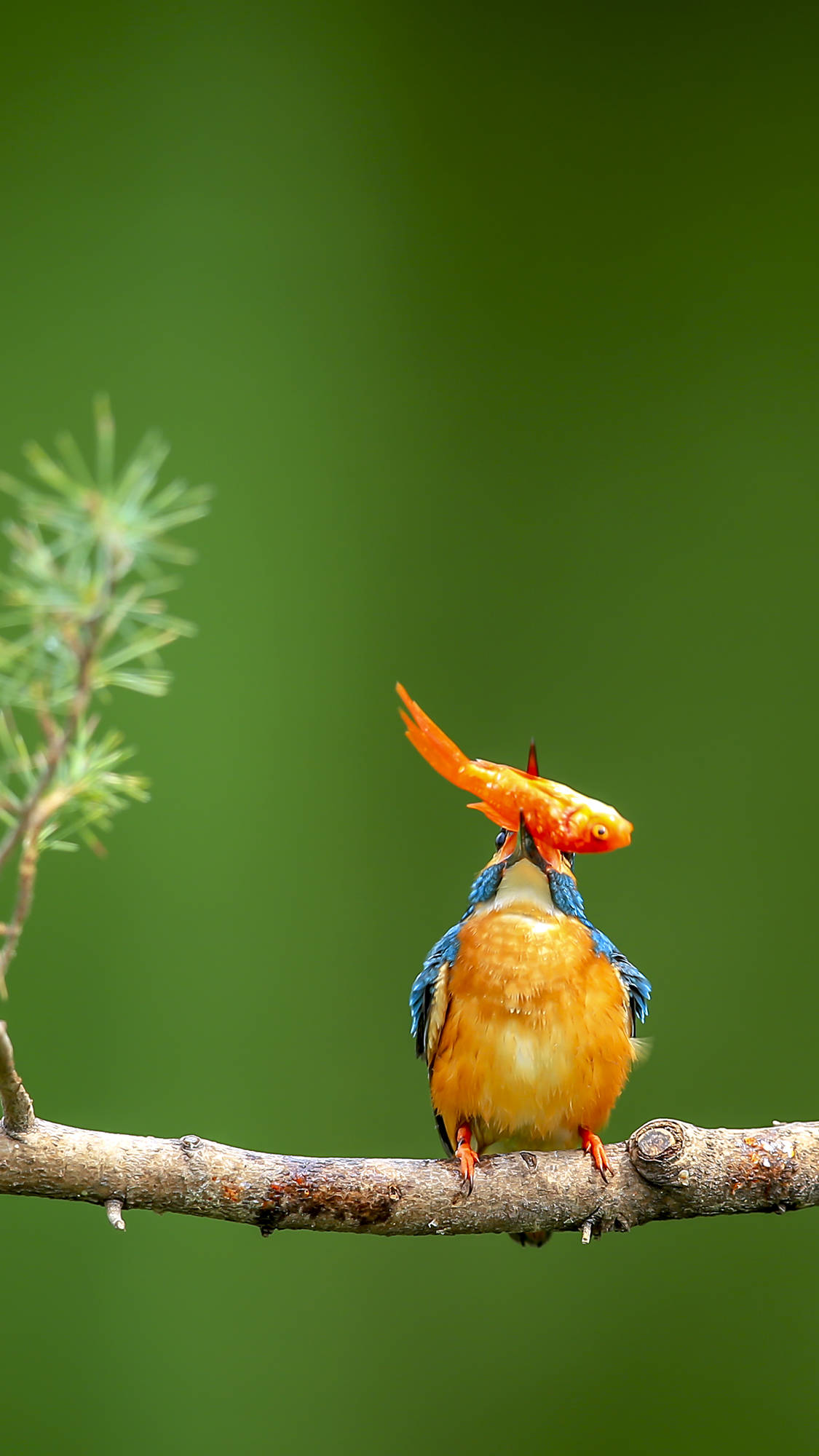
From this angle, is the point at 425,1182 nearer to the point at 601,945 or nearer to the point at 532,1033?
the point at 532,1033

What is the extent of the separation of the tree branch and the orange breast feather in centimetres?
9

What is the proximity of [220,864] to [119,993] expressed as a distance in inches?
12.1

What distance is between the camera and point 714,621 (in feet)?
8.67

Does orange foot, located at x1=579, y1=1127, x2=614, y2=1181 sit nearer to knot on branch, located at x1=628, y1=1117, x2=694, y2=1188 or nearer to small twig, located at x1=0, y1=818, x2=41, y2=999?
knot on branch, located at x1=628, y1=1117, x2=694, y2=1188

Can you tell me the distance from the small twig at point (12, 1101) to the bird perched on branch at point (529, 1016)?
517mm

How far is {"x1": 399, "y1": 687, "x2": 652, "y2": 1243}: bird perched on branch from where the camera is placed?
1505 millimetres

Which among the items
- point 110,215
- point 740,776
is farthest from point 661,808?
point 110,215

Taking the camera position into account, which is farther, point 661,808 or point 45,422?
point 661,808

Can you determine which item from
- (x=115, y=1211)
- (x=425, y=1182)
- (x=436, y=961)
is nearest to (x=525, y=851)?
(x=436, y=961)

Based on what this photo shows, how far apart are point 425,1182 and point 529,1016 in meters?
0.25

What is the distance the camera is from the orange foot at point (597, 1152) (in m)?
1.40

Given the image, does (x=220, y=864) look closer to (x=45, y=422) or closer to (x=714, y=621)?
(x=45, y=422)

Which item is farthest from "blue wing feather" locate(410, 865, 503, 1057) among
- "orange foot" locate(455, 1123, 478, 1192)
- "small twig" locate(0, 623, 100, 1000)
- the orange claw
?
"small twig" locate(0, 623, 100, 1000)

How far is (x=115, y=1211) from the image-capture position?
1.19 meters
